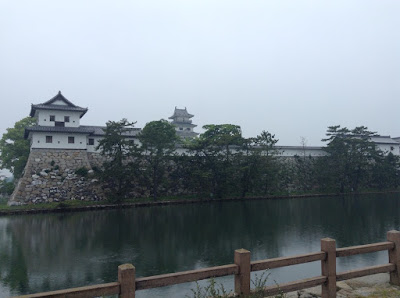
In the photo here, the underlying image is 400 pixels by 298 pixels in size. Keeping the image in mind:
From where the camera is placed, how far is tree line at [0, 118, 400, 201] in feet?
101

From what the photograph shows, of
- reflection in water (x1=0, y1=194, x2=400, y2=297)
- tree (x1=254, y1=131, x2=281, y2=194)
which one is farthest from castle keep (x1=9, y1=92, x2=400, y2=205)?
tree (x1=254, y1=131, x2=281, y2=194)

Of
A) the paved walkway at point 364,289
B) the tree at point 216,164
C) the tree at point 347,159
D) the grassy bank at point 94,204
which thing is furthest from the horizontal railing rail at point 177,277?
the tree at point 347,159

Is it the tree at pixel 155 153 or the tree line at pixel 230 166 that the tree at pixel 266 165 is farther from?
the tree at pixel 155 153

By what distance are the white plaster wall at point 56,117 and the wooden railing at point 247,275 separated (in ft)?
105

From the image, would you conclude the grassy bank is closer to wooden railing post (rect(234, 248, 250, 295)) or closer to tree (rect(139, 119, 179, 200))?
tree (rect(139, 119, 179, 200))

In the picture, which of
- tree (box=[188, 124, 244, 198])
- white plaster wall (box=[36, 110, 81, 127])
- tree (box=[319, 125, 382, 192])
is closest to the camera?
white plaster wall (box=[36, 110, 81, 127])

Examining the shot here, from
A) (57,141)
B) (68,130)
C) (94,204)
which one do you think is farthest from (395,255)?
(57,141)

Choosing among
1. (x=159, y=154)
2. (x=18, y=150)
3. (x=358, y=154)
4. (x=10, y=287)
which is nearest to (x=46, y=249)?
(x=10, y=287)

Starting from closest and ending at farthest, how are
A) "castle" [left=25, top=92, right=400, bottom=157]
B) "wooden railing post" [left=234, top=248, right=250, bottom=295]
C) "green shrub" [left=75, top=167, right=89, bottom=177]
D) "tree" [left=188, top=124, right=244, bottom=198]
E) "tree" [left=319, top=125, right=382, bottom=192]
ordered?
"wooden railing post" [left=234, top=248, right=250, bottom=295], "green shrub" [left=75, top=167, right=89, bottom=177], "castle" [left=25, top=92, right=400, bottom=157], "tree" [left=188, top=124, right=244, bottom=198], "tree" [left=319, top=125, right=382, bottom=192]

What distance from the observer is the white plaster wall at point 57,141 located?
3106 cm

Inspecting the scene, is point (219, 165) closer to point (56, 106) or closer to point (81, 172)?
point (81, 172)

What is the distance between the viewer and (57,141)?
32.0 m

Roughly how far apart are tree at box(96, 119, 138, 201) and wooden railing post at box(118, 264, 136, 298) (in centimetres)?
2591

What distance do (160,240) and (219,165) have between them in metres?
19.5
